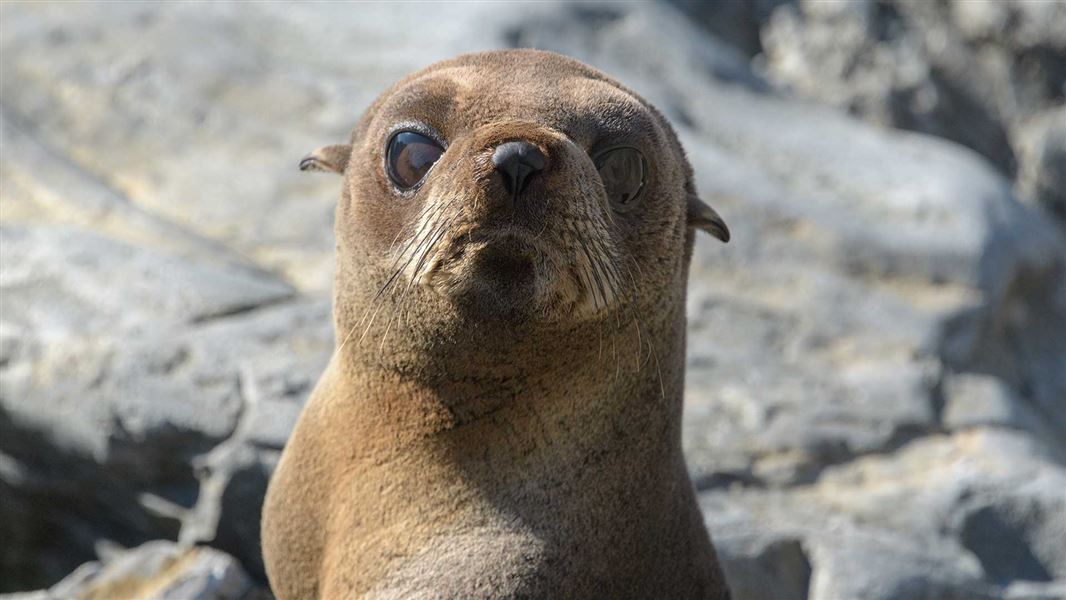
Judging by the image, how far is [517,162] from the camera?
355 cm

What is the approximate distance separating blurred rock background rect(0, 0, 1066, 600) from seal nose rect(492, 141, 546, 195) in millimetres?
2374

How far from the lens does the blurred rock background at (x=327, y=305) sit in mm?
5949

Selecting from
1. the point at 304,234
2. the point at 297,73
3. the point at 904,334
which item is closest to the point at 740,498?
the point at 904,334

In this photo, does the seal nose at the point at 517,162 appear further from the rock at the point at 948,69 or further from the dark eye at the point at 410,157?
the rock at the point at 948,69

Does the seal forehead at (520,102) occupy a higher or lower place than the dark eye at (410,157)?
higher

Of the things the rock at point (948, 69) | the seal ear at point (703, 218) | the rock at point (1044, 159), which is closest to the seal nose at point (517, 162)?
the seal ear at point (703, 218)

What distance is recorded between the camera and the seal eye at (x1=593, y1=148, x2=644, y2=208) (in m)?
4.07

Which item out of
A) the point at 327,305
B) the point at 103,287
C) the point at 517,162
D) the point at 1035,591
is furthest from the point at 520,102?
the point at 1035,591

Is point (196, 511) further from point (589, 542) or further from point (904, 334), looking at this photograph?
point (904, 334)

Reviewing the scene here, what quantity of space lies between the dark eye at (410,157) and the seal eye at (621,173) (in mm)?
490

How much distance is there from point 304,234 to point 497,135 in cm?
391

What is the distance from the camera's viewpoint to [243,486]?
572 cm

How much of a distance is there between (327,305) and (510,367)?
285 centimetres

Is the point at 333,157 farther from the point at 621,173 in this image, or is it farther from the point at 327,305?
the point at 327,305
